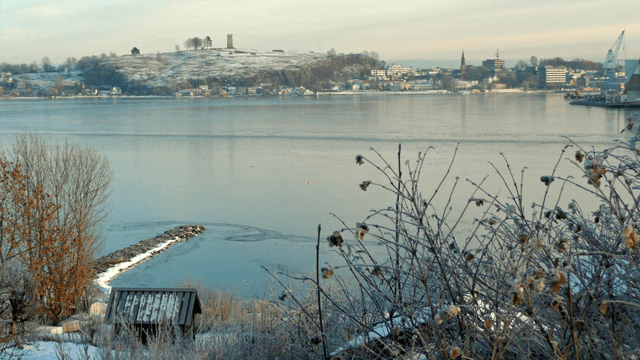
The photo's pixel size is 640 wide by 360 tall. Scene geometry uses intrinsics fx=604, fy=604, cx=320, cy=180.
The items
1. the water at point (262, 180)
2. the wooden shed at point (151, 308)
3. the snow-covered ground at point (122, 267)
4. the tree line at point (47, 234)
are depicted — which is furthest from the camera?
the water at point (262, 180)

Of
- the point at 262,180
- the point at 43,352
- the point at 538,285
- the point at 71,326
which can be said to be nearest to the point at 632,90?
the point at 262,180

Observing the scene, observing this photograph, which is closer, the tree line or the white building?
the tree line

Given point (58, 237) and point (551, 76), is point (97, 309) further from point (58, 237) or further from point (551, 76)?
point (551, 76)

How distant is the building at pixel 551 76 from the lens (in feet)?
367

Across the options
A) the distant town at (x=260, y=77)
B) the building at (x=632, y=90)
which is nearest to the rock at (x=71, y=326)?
the building at (x=632, y=90)

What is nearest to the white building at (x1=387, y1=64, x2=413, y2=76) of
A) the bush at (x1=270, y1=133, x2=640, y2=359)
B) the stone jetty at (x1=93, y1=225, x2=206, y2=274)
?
the stone jetty at (x1=93, y1=225, x2=206, y2=274)

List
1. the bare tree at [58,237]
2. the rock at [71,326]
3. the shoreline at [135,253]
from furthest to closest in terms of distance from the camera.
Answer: the shoreline at [135,253] → the bare tree at [58,237] → the rock at [71,326]

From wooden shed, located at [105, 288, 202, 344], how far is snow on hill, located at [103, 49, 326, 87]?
10490cm

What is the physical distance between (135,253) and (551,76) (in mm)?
118104

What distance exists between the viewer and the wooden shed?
4.84m

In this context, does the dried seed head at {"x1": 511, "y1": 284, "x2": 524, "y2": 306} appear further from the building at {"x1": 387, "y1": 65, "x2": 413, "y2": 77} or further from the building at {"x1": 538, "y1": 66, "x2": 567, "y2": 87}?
the building at {"x1": 387, "y1": 65, "x2": 413, "y2": 77}

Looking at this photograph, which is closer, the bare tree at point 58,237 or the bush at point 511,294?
the bush at point 511,294

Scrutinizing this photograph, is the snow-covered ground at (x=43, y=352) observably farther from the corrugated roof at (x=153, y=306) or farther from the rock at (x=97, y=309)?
the rock at (x=97, y=309)

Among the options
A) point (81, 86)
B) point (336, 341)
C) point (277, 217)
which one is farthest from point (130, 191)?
point (81, 86)
